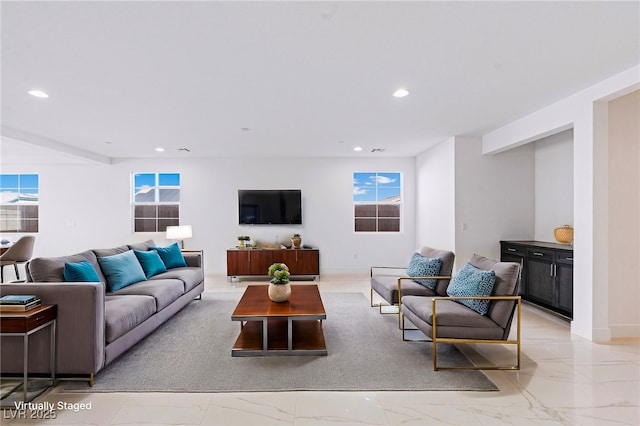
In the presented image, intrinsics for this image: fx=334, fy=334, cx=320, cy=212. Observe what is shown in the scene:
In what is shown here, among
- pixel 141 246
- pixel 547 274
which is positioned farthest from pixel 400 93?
pixel 141 246

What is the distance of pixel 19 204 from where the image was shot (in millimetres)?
7242

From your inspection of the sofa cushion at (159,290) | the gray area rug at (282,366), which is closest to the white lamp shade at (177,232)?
the sofa cushion at (159,290)

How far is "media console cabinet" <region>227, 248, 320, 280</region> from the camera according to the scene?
6.55 metres

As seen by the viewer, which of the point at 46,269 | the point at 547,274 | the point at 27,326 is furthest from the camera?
the point at 547,274

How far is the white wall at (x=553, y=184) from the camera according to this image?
182 inches

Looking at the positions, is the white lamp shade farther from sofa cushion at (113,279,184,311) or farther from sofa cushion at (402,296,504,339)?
sofa cushion at (402,296,504,339)

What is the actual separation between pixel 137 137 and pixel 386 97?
3.97 m

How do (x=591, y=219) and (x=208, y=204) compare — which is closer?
(x=591, y=219)

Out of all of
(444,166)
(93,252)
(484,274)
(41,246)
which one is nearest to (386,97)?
(484,274)

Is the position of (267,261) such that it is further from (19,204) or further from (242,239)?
(19,204)

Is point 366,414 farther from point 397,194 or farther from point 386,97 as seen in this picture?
point 397,194

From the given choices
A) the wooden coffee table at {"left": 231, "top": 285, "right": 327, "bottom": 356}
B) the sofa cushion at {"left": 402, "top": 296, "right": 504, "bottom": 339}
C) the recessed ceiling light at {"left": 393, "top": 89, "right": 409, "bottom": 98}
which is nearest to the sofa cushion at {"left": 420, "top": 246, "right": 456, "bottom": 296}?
the sofa cushion at {"left": 402, "top": 296, "right": 504, "bottom": 339}

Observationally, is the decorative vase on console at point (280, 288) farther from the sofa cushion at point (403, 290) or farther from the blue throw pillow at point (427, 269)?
the blue throw pillow at point (427, 269)

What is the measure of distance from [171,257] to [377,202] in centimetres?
429
